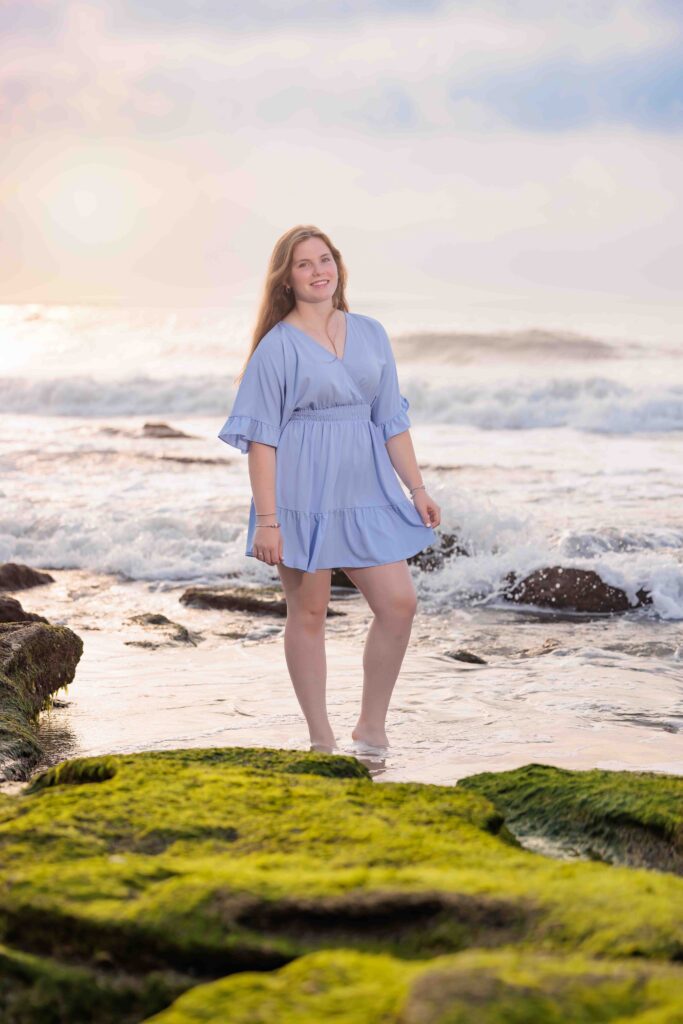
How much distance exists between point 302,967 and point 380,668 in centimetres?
296

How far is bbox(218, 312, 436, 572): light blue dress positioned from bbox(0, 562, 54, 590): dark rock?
5.16m

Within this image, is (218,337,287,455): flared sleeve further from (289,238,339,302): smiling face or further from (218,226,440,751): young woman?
(289,238,339,302): smiling face

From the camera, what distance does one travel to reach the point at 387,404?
4785mm

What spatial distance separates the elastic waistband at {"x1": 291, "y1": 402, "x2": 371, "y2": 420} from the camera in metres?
4.61

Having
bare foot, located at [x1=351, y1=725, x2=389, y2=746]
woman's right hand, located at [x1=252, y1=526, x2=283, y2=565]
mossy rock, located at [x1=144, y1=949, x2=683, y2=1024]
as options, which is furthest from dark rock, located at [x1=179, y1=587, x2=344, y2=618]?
mossy rock, located at [x1=144, y1=949, x2=683, y2=1024]

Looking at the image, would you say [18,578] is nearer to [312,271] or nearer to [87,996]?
[312,271]

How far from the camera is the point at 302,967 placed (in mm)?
1848

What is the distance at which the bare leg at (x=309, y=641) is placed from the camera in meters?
4.68

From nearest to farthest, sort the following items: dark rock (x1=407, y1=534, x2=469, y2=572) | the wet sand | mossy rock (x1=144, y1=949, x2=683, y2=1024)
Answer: mossy rock (x1=144, y1=949, x2=683, y2=1024)
the wet sand
dark rock (x1=407, y1=534, x2=469, y2=572)

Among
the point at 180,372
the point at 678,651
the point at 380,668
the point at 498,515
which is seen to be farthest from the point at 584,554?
the point at 180,372

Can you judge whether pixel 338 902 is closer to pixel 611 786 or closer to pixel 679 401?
pixel 611 786

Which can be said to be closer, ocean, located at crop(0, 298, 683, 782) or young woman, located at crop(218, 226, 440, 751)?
young woman, located at crop(218, 226, 440, 751)

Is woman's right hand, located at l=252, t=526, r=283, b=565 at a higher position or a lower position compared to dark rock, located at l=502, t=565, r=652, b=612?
higher

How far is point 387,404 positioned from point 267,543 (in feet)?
2.60
